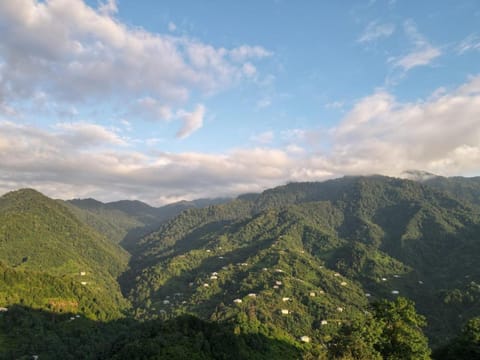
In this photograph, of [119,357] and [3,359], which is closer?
[119,357]

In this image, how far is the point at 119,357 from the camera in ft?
416

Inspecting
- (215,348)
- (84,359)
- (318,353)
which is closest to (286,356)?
(215,348)

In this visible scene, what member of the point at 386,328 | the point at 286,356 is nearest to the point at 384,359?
the point at 386,328

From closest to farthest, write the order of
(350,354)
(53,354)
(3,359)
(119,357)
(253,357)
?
(350,354) → (119,357) → (253,357) → (3,359) → (53,354)

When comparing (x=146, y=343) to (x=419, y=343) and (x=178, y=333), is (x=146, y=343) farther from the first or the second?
(x=419, y=343)

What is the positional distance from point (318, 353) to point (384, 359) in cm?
1723

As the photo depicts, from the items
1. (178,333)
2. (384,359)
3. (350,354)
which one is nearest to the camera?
(350,354)

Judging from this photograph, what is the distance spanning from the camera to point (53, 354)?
192 metres

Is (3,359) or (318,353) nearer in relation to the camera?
(318,353)

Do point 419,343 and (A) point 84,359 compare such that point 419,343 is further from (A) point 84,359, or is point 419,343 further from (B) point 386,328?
(A) point 84,359

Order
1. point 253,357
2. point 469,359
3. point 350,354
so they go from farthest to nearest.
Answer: point 253,357, point 469,359, point 350,354

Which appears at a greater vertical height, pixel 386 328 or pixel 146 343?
pixel 386 328

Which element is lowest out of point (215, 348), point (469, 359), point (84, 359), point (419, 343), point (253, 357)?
point (84, 359)

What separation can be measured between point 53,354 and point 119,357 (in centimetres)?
9052
